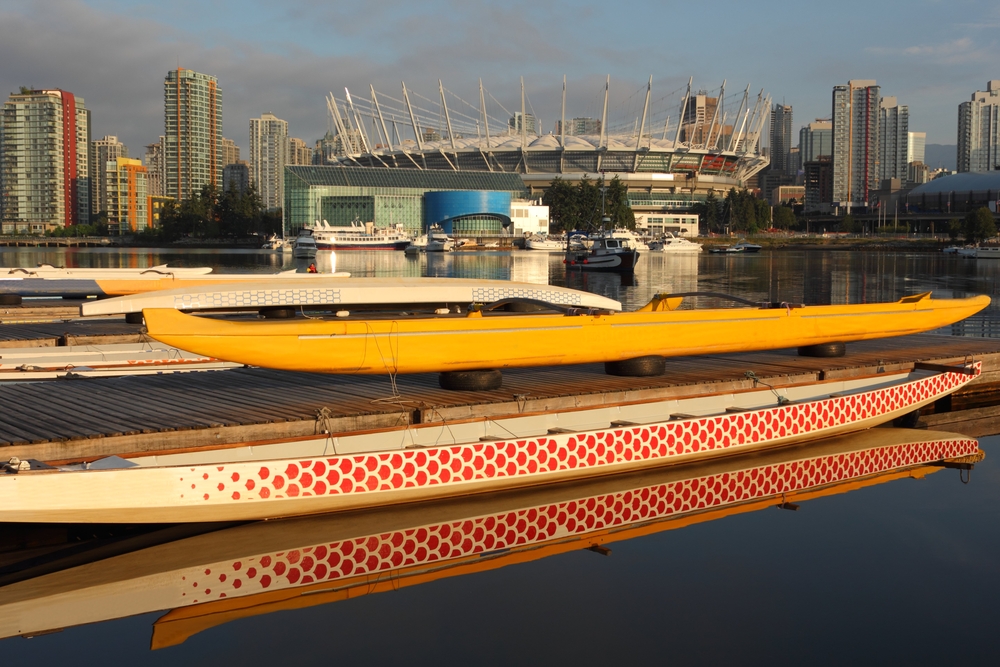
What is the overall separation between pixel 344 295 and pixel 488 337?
6.24m

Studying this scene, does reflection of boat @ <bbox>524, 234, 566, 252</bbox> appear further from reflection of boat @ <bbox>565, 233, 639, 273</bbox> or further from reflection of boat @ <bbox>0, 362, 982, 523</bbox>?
reflection of boat @ <bbox>0, 362, 982, 523</bbox>

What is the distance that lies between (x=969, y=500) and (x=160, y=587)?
11.1 m

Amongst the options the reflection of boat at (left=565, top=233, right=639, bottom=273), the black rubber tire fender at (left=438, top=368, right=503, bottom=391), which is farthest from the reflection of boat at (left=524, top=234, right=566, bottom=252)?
the black rubber tire fender at (left=438, top=368, right=503, bottom=391)

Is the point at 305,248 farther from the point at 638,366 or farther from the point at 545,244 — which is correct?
the point at 638,366

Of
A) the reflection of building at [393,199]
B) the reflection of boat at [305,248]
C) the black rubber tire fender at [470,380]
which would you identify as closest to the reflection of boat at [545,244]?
the reflection of building at [393,199]

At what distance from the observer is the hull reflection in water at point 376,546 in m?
9.34

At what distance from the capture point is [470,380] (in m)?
13.9

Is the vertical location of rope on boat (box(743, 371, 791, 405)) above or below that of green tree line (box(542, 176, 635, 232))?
below

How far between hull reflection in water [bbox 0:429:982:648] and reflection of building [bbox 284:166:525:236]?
15032cm

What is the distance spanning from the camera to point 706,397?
15.1 meters

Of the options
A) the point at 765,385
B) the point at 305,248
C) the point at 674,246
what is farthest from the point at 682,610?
the point at 674,246

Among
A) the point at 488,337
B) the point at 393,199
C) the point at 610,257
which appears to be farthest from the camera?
the point at 393,199

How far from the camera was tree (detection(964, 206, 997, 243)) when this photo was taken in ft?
Answer: 438

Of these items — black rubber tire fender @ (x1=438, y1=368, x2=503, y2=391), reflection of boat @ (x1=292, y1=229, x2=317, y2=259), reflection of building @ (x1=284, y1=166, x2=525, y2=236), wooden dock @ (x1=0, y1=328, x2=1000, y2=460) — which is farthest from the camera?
reflection of building @ (x1=284, y1=166, x2=525, y2=236)
